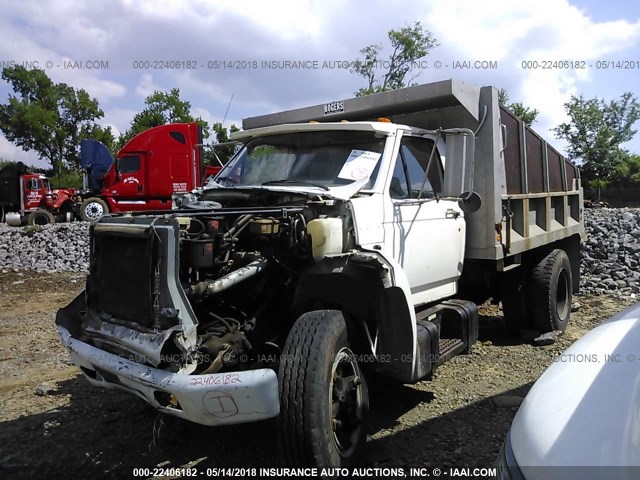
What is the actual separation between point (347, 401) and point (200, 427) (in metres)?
1.35

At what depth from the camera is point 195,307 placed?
3.40 m

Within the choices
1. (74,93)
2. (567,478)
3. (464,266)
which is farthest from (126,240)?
(74,93)

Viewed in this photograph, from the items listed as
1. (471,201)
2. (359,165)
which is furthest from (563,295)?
(359,165)

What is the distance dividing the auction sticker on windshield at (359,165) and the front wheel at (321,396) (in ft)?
3.95

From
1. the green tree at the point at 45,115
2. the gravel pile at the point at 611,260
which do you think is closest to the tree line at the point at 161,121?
the green tree at the point at 45,115

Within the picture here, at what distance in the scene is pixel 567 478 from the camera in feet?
4.85

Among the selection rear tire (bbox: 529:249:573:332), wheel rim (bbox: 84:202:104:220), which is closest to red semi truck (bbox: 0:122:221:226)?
wheel rim (bbox: 84:202:104:220)

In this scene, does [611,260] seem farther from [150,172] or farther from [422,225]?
[150,172]

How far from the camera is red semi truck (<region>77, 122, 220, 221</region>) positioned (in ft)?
55.6

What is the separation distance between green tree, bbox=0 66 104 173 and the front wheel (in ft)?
122

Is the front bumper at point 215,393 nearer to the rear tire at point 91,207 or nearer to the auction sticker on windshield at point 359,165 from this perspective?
the auction sticker on windshield at point 359,165

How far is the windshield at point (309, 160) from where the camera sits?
13.3 feet

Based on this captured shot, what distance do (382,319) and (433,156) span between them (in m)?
1.79

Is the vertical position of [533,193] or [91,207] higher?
[91,207]
